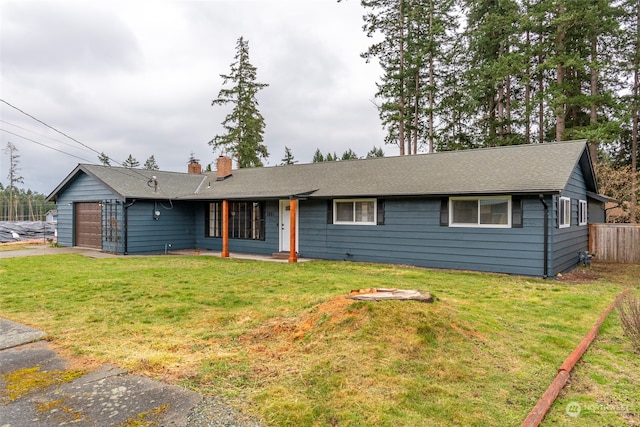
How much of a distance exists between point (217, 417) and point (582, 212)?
44.8ft

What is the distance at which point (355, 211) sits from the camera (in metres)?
11.7

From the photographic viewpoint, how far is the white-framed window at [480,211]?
9.29 metres

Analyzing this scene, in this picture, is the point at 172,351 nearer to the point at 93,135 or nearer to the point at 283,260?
the point at 283,260

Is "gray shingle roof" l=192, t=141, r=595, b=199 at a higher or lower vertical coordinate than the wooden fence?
higher

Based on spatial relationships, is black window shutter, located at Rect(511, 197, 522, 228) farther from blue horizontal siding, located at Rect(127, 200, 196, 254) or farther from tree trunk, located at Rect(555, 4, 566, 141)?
blue horizontal siding, located at Rect(127, 200, 196, 254)

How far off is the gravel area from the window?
1092 centimetres

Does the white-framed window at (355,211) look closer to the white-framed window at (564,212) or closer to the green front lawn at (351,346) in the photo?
the green front lawn at (351,346)

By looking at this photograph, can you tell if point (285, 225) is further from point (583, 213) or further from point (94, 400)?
point (94, 400)

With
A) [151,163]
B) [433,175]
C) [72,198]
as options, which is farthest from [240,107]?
[151,163]

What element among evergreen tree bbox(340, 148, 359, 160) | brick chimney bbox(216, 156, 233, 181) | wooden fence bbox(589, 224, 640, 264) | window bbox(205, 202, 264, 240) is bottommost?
wooden fence bbox(589, 224, 640, 264)

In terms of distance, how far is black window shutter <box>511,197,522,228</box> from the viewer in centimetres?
902

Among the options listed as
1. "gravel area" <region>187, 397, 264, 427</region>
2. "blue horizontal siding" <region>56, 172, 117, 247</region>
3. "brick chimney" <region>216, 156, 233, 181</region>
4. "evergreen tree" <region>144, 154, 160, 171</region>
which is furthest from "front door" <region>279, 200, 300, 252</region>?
"evergreen tree" <region>144, 154, 160, 171</region>

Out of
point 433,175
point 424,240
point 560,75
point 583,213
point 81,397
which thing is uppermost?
point 560,75

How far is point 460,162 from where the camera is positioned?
37.4 feet
